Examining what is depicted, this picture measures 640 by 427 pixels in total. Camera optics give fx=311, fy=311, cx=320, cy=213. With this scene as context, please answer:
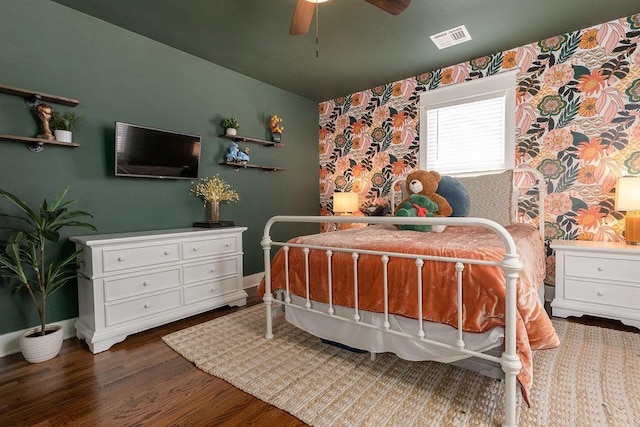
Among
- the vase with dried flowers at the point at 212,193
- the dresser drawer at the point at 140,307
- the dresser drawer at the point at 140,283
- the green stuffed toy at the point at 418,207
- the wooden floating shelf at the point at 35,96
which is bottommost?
the dresser drawer at the point at 140,307

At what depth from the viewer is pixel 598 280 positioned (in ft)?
8.10

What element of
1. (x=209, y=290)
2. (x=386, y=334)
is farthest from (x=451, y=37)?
(x=209, y=290)

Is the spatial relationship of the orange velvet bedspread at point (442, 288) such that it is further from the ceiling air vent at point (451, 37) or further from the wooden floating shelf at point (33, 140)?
the ceiling air vent at point (451, 37)

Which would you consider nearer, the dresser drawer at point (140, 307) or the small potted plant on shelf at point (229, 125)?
the dresser drawer at point (140, 307)

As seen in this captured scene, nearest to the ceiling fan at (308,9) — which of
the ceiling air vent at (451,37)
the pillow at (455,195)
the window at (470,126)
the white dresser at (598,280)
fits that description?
the ceiling air vent at (451,37)

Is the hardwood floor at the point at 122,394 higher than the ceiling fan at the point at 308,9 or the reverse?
the reverse

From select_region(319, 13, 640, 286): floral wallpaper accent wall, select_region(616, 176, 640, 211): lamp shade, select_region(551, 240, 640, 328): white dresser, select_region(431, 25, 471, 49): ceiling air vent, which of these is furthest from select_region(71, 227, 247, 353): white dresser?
select_region(616, 176, 640, 211): lamp shade

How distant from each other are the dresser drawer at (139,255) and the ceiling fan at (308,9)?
1916 millimetres

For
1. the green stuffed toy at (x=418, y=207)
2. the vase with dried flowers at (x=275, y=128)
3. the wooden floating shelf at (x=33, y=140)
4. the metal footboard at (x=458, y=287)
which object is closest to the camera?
the metal footboard at (x=458, y=287)

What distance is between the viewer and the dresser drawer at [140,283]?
2229 mm

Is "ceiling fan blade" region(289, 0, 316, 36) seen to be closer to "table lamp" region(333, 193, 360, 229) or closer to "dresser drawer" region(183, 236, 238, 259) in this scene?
"dresser drawer" region(183, 236, 238, 259)

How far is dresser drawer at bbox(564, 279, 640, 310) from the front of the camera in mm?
2344

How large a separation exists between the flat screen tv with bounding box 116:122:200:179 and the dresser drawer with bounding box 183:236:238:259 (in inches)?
28.4

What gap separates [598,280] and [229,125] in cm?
366
